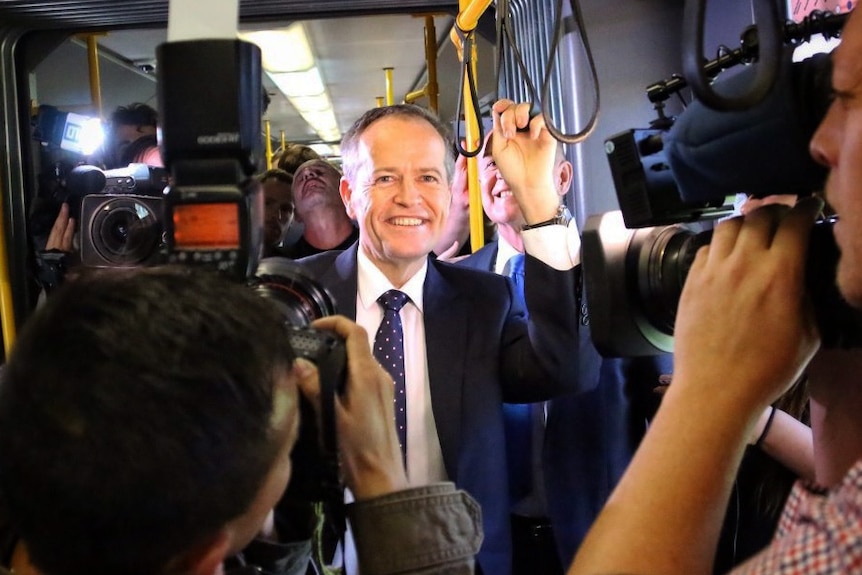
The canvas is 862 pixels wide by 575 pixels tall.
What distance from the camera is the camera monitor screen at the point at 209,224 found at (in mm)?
690

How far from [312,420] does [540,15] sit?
160 centimetres

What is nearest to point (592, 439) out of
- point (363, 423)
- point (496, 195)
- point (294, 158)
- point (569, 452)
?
point (569, 452)

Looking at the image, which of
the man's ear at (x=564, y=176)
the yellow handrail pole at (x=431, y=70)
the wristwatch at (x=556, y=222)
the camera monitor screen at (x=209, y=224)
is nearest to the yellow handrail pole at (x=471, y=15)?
the man's ear at (x=564, y=176)

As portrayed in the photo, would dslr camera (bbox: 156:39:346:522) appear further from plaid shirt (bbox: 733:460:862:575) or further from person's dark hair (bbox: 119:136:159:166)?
person's dark hair (bbox: 119:136:159:166)

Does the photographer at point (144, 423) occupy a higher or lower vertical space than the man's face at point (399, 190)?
lower

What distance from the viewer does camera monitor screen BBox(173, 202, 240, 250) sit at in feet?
2.26

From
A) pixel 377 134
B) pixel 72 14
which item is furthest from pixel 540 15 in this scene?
pixel 72 14

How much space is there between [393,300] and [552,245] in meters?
0.31

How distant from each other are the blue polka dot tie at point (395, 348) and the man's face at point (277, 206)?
48.7 inches

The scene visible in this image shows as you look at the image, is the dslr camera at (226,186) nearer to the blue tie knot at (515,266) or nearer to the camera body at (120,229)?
the camera body at (120,229)

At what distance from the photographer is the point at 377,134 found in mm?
1444

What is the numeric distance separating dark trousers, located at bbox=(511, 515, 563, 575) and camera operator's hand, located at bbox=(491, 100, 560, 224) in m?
0.72

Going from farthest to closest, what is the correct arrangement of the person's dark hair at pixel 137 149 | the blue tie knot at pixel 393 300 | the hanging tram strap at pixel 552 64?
the person's dark hair at pixel 137 149
the blue tie knot at pixel 393 300
the hanging tram strap at pixel 552 64

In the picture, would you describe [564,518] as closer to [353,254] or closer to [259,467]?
[353,254]
